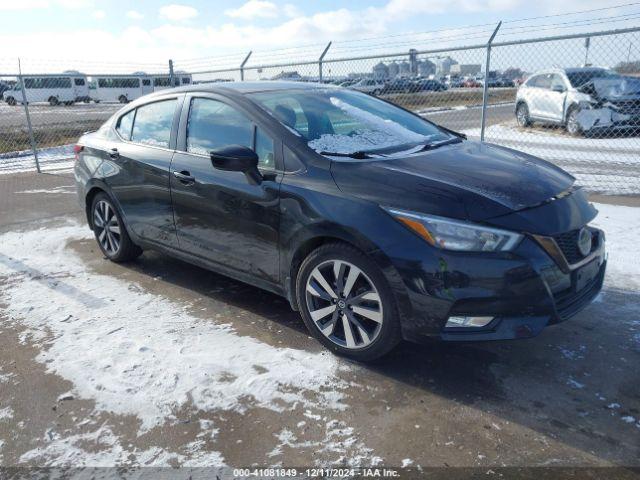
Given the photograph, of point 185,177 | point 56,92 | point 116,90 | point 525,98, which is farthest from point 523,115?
point 56,92

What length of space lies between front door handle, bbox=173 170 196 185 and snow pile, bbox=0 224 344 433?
0.95m

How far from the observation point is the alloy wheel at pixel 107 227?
4980 millimetres

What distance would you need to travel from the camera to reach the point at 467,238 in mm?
2732

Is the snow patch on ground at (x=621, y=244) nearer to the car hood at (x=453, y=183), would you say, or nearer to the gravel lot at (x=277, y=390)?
the gravel lot at (x=277, y=390)

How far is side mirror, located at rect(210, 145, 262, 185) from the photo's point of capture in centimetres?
333

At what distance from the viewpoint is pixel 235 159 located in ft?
10.9

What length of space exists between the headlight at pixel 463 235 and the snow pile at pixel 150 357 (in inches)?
38.6

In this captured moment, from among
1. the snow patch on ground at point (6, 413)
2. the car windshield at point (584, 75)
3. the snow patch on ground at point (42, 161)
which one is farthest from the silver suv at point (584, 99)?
the snow patch on ground at point (6, 413)

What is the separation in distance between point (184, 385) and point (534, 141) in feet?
36.9

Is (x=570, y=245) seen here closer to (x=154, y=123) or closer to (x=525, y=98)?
(x=154, y=123)

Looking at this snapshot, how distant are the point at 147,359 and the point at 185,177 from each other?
1356 mm

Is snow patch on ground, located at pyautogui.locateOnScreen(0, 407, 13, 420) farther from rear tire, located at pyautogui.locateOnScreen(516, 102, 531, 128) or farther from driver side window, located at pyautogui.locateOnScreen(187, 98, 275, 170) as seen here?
rear tire, located at pyautogui.locateOnScreen(516, 102, 531, 128)

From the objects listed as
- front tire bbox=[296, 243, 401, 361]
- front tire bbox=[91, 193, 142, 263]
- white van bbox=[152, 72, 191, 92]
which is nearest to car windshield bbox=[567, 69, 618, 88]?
white van bbox=[152, 72, 191, 92]

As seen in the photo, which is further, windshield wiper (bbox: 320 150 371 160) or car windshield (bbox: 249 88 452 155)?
car windshield (bbox: 249 88 452 155)
